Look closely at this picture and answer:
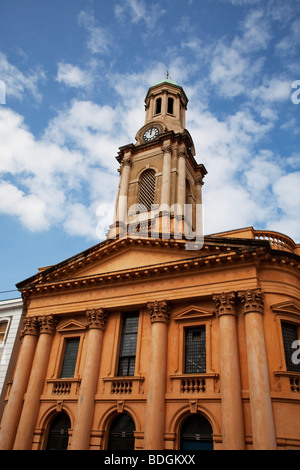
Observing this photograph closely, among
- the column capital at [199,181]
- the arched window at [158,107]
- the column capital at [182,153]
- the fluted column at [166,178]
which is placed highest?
the arched window at [158,107]

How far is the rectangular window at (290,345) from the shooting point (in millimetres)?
15000

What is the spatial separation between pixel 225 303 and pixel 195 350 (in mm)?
2488

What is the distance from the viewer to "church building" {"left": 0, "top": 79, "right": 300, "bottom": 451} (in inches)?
558

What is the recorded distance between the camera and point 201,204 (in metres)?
30.5

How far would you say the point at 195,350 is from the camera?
16406 mm

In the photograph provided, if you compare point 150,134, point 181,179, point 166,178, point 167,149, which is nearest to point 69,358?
point 166,178

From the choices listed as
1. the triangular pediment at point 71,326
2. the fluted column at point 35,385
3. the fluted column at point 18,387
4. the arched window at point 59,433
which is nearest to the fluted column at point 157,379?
the triangular pediment at point 71,326

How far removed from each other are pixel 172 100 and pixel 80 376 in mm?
25175

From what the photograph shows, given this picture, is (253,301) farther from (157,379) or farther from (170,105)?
(170,105)

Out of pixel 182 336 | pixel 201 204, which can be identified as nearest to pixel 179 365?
pixel 182 336

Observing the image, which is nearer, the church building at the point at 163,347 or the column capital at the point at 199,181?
the church building at the point at 163,347

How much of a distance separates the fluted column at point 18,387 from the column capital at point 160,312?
23.3 feet

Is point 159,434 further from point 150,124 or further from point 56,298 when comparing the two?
point 150,124

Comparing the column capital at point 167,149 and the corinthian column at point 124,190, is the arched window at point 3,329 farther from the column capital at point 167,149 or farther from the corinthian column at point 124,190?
the column capital at point 167,149
